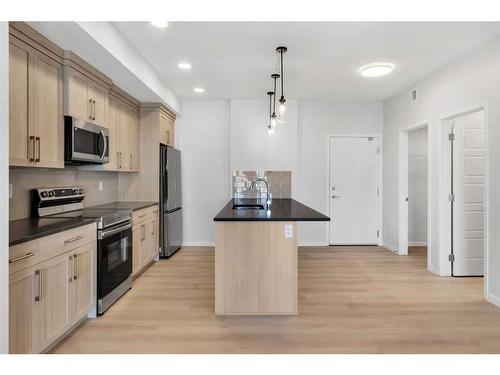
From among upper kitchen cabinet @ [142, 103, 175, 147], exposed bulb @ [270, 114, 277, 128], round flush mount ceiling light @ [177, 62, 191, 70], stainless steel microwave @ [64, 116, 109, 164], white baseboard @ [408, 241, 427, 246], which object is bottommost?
white baseboard @ [408, 241, 427, 246]

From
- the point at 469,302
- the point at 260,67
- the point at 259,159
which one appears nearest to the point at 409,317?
the point at 469,302

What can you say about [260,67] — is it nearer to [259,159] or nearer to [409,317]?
[259,159]

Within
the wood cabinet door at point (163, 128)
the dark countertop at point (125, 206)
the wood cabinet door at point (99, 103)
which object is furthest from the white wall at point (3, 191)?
the wood cabinet door at point (163, 128)

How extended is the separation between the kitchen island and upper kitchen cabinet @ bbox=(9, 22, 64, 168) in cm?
156

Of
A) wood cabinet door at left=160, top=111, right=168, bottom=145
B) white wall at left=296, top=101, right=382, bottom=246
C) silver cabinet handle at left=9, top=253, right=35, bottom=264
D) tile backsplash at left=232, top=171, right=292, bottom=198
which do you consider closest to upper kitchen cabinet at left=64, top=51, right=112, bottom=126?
wood cabinet door at left=160, top=111, right=168, bottom=145

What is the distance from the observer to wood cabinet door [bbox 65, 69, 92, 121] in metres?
2.93

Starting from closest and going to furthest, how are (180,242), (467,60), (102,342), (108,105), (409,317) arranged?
1. (102,342)
2. (409,317)
3. (467,60)
4. (108,105)
5. (180,242)

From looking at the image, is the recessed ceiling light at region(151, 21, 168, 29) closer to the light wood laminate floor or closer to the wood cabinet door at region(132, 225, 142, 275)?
the wood cabinet door at region(132, 225, 142, 275)

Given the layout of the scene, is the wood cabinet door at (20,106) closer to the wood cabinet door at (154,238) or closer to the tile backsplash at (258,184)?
the wood cabinet door at (154,238)

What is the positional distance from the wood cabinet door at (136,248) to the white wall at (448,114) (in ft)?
12.4

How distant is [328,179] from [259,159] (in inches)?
51.2

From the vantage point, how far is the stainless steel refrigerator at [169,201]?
4828 mm

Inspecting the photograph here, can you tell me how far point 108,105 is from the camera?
381 centimetres

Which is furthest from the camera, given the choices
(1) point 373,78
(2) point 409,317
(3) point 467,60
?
(1) point 373,78
